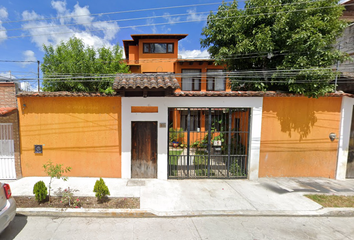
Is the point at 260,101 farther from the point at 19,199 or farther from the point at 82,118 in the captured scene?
the point at 19,199

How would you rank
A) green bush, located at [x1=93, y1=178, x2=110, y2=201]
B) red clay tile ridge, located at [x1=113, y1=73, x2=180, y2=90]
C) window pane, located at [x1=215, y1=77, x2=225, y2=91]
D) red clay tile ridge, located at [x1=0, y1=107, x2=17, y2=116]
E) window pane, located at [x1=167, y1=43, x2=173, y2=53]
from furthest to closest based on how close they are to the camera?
window pane, located at [x1=167, y1=43, x2=173, y2=53] < window pane, located at [x1=215, y1=77, x2=225, y2=91] < red clay tile ridge, located at [x1=0, y1=107, x2=17, y2=116] < red clay tile ridge, located at [x1=113, y1=73, x2=180, y2=90] < green bush, located at [x1=93, y1=178, x2=110, y2=201]

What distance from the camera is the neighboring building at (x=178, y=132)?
5734 mm

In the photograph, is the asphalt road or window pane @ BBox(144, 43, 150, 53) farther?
window pane @ BBox(144, 43, 150, 53)

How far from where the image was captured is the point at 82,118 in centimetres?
579

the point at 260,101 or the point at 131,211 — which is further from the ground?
the point at 260,101

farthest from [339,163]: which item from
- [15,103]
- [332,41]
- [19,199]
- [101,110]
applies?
[15,103]

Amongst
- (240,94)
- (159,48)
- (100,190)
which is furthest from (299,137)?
(159,48)

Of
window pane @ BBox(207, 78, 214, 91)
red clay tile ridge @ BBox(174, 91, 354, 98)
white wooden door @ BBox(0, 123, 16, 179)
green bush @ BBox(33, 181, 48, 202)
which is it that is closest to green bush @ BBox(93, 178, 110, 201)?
green bush @ BBox(33, 181, 48, 202)

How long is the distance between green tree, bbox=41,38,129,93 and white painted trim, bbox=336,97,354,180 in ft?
31.7

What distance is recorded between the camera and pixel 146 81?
17.8ft

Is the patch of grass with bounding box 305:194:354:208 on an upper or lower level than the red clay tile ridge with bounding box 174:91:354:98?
lower

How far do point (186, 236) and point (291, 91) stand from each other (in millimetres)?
5765

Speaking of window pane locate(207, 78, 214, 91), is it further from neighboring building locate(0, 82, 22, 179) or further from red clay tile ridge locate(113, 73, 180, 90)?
neighboring building locate(0, 82, 22, 179)

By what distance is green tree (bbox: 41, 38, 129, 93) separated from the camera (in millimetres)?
8883
